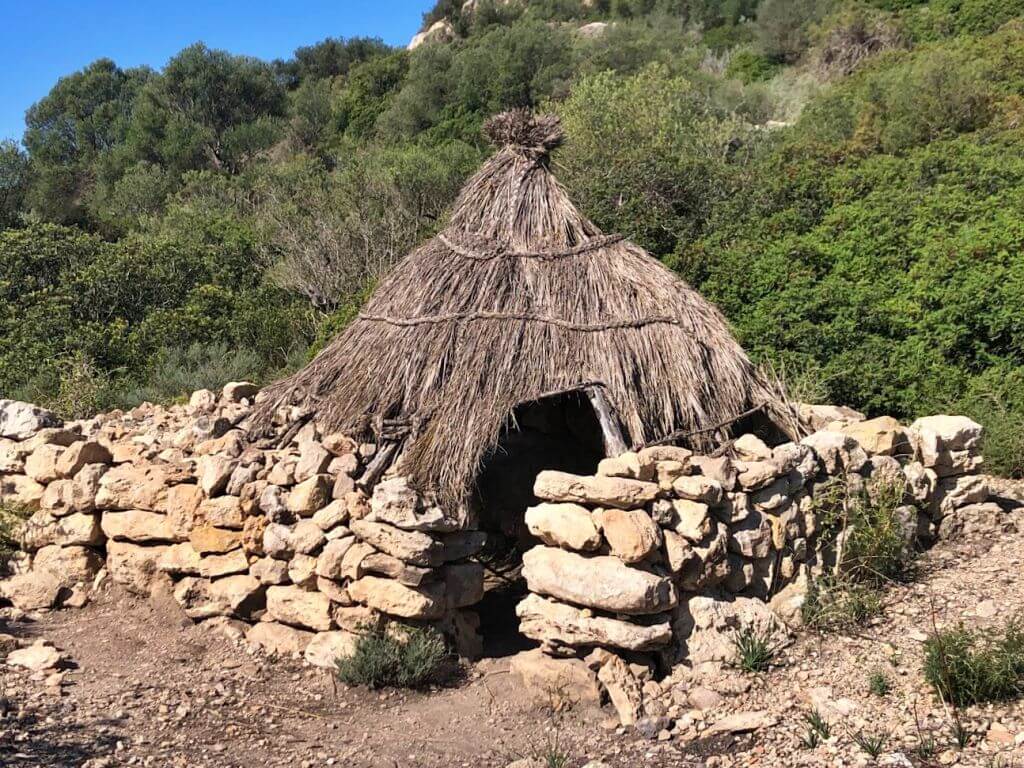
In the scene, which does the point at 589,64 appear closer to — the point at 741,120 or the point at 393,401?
the point at 741,120

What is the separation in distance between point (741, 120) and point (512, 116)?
14.5 m

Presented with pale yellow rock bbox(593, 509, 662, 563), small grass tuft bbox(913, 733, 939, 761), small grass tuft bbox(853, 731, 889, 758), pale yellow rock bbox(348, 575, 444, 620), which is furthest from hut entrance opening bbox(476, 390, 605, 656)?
small grass tuft bbox(913, 733, 939, 761)

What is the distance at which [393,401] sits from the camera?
6.39m

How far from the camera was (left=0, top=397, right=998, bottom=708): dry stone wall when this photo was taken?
17.2 feet

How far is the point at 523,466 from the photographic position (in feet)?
28.0

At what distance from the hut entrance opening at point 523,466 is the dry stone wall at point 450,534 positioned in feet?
5.24

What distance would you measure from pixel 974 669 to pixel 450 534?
9.81ft

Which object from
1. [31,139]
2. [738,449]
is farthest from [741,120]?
[31,139]

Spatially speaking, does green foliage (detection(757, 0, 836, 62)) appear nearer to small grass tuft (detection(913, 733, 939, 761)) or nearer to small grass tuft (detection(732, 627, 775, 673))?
small grass tuft (detection(732, 627, 775, 673))

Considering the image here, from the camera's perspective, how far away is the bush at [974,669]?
173 inches

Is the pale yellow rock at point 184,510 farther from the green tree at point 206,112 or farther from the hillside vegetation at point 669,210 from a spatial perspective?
the green tree at point 206,112

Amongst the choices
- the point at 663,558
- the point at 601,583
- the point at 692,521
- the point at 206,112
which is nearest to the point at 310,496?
the point at 601,583

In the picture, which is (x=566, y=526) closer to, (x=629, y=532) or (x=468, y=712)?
(x=629, y=532)

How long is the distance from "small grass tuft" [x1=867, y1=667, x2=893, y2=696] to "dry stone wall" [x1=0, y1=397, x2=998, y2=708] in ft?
2.30
